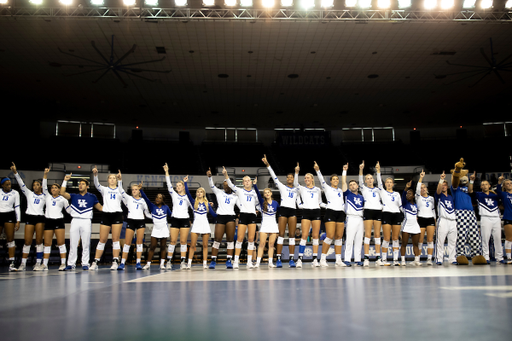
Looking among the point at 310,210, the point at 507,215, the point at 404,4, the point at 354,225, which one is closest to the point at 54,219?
the point at 310,210

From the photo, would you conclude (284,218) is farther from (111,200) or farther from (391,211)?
(111,200)

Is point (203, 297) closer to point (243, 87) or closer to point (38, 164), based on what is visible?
point (243, 87)

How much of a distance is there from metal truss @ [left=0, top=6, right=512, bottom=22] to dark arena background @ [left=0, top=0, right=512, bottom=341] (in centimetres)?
7

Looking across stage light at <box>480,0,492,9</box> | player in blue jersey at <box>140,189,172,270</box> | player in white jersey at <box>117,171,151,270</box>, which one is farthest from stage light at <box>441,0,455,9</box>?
player in white jersey at <box>117,171,151,270</box>

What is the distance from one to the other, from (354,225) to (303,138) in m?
21.9

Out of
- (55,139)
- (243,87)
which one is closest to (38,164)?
(55,139)

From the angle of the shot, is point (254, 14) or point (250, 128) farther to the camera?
point (250, 128)

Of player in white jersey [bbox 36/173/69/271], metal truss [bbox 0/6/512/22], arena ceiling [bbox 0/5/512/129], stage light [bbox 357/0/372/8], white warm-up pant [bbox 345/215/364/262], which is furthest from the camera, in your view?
arena ceiling [bbox 0/5/512/129]

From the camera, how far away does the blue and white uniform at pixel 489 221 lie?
29.1 feet

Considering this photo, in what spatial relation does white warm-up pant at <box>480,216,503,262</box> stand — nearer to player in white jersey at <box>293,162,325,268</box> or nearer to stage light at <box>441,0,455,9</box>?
player in white jersey at <box>293,162,325,268</box>

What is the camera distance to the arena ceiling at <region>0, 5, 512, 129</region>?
15.6 metres

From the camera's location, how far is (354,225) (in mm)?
8477

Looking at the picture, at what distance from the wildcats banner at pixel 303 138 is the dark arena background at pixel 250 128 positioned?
0.17 m

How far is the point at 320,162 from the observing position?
29.4 m
